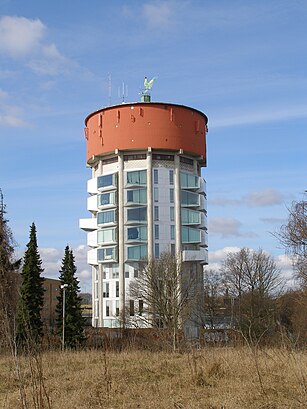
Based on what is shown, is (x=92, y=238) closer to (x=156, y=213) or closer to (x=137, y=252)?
(x=137, y=252)

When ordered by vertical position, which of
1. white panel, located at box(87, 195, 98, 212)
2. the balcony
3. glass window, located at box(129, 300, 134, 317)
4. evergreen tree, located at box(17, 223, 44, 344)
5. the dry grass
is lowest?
the dry grass

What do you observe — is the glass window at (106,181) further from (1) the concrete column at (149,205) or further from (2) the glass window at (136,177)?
(1) the concrete column at (149,205)

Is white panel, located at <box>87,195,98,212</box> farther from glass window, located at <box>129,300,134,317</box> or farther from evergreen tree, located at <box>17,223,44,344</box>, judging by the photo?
evergreen tree, located at <box>17,223,44,344</box>

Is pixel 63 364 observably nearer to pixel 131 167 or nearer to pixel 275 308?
pixel 275 308

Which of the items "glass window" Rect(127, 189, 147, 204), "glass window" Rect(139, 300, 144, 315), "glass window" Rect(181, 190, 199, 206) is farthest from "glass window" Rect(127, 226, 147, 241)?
"glass window" Rect(139, 300, 144, 315)

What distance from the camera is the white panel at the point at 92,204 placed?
66.8 metres

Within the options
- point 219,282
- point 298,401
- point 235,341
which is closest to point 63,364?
point 235,341

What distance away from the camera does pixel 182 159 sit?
66.0 metres

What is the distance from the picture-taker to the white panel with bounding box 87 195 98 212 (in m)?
66.8

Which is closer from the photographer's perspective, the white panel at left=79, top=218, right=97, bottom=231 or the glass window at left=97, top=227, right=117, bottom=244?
the glass window at left=97, top=227, right=117, bottom=244

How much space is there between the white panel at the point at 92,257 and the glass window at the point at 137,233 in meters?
5.13

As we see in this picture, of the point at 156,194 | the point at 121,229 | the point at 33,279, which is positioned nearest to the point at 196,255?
the point at 156,194

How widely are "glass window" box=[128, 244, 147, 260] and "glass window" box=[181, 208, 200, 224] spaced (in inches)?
220

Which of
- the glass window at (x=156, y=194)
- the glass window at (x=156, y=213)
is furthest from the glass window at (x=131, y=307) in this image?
the glass window at (x=156, y=194)
